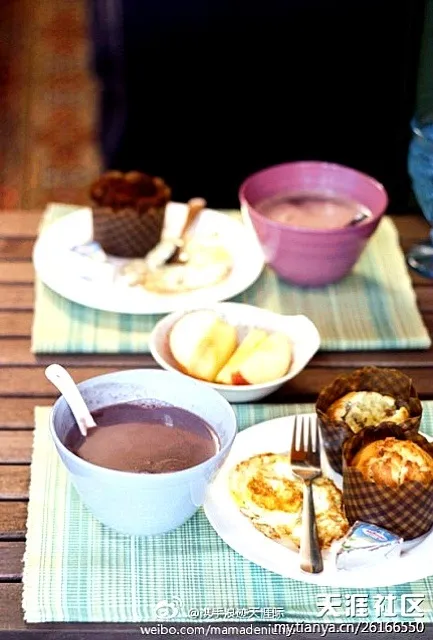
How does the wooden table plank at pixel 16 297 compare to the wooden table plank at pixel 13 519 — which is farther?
the wooden table plank at pixel 16 297

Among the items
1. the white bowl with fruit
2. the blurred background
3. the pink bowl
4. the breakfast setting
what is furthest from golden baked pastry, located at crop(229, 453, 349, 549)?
the blurred background

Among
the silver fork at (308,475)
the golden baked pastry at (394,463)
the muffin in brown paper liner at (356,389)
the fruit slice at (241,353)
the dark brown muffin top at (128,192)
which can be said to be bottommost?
the fruit slice at (241,353)

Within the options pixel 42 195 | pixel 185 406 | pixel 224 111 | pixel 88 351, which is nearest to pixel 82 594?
pixel 185 406

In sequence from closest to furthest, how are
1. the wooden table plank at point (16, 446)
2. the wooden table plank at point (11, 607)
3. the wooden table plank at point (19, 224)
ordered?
the wooden table plank at point (11, 607), the wooden table plank at point (16, 446), the wooden table plank at point (19, 224)

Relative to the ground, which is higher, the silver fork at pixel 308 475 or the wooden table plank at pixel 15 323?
the silver fork at pixel 308 475

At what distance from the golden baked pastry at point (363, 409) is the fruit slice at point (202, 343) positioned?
0.60ft

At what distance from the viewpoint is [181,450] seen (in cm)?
104

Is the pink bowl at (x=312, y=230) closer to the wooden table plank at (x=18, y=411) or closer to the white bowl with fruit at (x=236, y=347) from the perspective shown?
the white bowl with fruit at (x=236, y=347)

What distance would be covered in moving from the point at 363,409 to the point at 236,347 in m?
0.24

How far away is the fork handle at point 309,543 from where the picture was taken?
995 millimetres

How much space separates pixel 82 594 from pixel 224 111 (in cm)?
171

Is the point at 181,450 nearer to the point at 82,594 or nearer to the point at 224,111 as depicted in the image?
the point at 82,594

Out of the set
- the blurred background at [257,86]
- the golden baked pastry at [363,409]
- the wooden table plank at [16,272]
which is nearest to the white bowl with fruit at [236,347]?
the golden baked pastry at [363,409]

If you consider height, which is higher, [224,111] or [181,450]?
[181,450]
